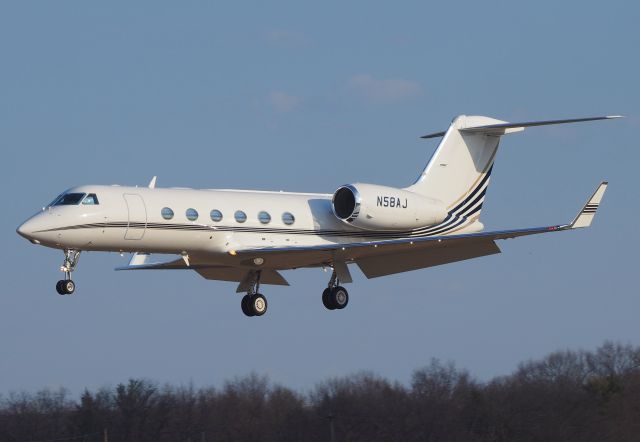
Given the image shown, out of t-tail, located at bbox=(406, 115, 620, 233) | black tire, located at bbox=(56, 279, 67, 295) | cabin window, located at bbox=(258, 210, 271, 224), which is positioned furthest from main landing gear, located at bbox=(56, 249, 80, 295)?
t-tail, located at bbox=(406, 115, 620, 233)

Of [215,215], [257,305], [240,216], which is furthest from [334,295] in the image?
[215,215]

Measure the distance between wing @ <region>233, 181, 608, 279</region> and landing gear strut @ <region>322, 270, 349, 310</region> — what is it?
415 millimetres

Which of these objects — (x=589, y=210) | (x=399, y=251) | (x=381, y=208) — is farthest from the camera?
(x=399, y=251)

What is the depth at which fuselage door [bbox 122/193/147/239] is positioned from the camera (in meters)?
31.5

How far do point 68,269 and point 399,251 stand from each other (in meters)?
7.91

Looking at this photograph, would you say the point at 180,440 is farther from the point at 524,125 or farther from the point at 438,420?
the point at 524,125

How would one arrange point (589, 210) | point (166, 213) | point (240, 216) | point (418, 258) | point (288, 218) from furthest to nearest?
1. point (418, 258)
2. point (288, 218)
3. point (240, 216)
4. point (166, 213)
5. point (589, 210)

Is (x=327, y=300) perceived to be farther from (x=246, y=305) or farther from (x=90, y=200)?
(x=90, y=200)

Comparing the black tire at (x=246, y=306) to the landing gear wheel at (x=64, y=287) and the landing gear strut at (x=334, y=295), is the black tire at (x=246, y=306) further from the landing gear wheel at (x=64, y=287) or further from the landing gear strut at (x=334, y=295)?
the landing gear wheel at (x=64, y=287)

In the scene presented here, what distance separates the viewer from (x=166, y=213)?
31.8 meters

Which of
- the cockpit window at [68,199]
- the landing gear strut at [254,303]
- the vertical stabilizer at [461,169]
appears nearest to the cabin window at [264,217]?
the landing gear strut at [254,303]

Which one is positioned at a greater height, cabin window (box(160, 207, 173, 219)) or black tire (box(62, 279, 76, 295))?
cabin window (box(160, 207, 173, 219))

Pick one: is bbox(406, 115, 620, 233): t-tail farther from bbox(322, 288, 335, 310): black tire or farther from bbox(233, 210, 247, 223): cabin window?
bbox(233, 210, 247, 223): cabin window

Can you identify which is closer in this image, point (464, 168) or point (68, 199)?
point (68, 199)
